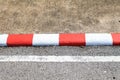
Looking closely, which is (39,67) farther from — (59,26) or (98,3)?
(98,3)

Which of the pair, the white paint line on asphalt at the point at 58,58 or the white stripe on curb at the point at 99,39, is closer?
the white paint line on asphalt at the point at 58,58

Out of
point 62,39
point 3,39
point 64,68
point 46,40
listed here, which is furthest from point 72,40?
point 3,39

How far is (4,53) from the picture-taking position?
188 inches

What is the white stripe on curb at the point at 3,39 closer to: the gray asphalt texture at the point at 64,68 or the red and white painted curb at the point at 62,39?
the red and white painted curb at the point at 62,39

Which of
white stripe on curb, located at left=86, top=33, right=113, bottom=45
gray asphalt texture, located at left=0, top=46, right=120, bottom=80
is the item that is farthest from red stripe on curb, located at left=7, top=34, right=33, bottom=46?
white stripe on curb, located at left=86, top=33, right=113, bottom=45

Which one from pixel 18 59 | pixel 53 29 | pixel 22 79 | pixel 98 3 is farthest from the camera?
pixel 98 3

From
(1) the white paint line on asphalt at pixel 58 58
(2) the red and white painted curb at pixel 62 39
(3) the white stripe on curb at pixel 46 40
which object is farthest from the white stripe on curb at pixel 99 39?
(3) the white stripe on curb at pixel 46 40

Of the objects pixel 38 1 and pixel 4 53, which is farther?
pixel 38 1

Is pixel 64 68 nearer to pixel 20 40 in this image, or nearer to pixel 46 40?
pixel 46 40

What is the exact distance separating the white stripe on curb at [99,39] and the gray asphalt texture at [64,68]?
110 millimetres

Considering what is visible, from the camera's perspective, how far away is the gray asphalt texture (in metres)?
4.30

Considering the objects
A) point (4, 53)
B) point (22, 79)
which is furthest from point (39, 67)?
point (4, 53)

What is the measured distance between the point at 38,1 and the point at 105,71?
2355 mm

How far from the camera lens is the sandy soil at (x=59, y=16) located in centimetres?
523
